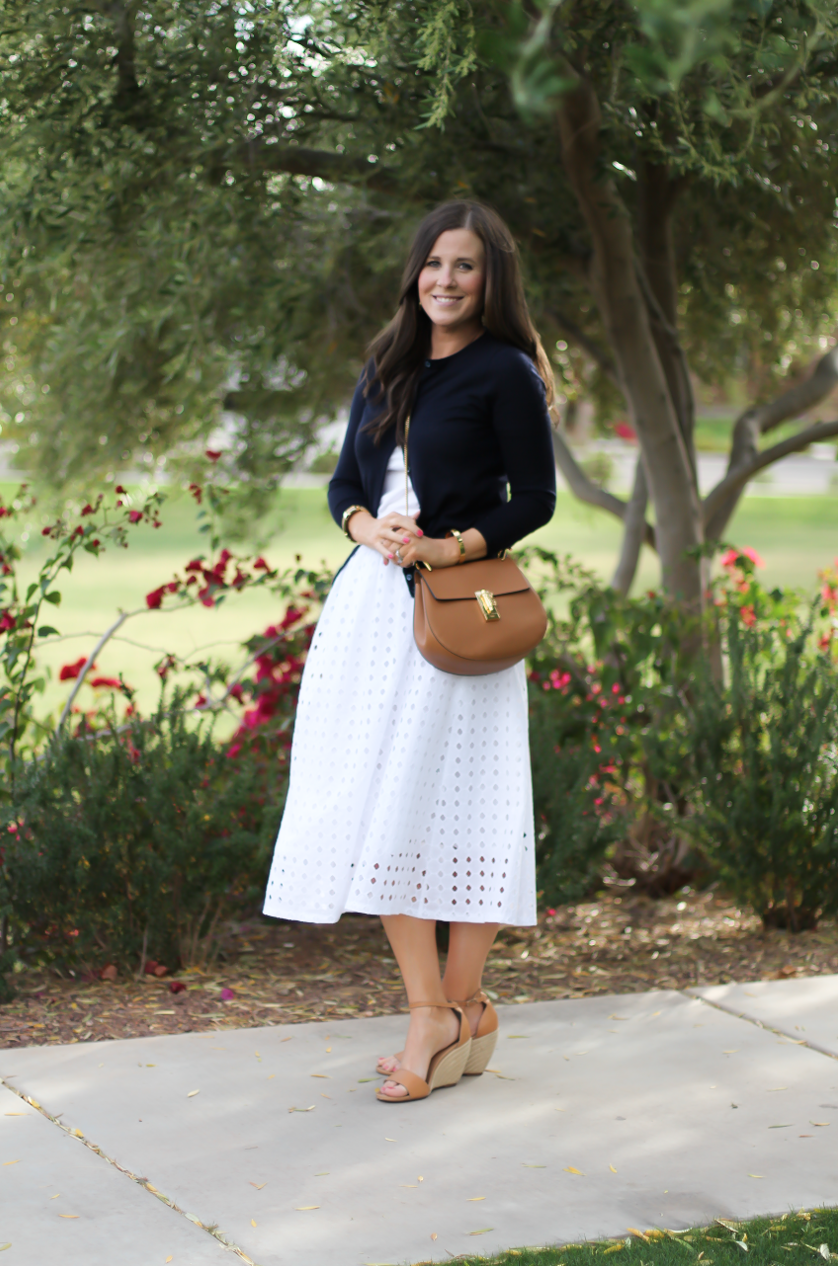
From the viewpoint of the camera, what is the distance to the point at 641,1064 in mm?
3309

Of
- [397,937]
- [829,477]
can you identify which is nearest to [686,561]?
[397,937]

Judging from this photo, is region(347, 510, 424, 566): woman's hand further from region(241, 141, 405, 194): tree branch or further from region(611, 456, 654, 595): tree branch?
region(611, 456, 654, 595): tree branch

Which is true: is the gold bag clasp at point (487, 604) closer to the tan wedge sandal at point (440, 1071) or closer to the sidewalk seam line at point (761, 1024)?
the tan wedge sandal at point (440, 1071)

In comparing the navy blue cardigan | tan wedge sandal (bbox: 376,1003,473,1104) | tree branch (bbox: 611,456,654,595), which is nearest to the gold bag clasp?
the navy blue cardigan

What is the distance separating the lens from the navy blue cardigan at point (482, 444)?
→ 9.95 ft

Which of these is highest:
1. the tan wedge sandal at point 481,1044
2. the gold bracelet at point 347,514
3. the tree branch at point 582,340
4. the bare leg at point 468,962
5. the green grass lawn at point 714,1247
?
the tree branch at point 582,340

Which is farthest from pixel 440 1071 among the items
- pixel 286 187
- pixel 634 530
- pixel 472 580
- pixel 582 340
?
pixel 634 530

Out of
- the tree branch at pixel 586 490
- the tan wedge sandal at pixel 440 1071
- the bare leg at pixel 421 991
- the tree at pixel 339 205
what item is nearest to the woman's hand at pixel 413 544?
the bare leg at pixel 421 991

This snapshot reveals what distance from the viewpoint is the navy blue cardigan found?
3031mm

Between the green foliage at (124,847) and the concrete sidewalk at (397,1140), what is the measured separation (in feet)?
1.88

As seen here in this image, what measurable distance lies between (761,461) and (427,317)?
10.6 ft

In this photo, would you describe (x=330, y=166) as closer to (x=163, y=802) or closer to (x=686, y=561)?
(x=686, y=561)

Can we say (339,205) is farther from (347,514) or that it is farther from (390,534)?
(390,534)

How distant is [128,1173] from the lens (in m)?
2.62
